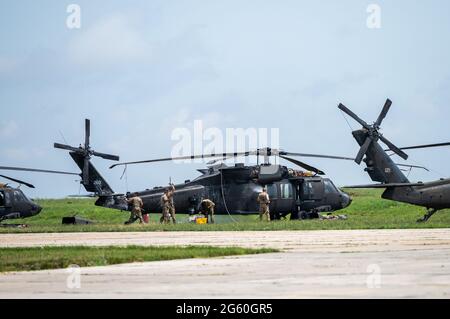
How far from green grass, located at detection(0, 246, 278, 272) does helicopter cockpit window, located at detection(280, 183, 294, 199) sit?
27.2m

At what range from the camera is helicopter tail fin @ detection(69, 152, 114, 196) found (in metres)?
51.6

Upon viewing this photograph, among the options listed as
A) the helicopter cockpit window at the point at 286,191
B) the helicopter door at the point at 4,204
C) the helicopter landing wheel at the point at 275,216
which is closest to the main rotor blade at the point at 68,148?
the helicopter door at the point at 4,204

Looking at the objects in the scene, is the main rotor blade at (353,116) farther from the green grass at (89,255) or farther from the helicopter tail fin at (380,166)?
the green grass at (89,255)

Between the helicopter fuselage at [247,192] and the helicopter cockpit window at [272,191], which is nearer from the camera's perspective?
the helicopter fuselage at [247,192]

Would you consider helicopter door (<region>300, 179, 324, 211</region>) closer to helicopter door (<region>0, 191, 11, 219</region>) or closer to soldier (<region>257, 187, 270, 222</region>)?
soldier (<region>257, 187, 270, 222</region>)

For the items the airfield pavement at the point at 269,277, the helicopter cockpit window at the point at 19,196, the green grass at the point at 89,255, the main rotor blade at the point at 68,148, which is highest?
the main rotor blade at the point at 68,148

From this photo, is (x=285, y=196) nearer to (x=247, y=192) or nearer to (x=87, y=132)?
(x=247, y=192)

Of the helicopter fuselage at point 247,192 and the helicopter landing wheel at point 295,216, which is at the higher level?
the helicopter fuselage at point 247,192

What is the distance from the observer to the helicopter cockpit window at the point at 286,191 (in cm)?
5016

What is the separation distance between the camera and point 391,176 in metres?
45.6

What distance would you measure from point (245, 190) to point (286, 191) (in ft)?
6.68
